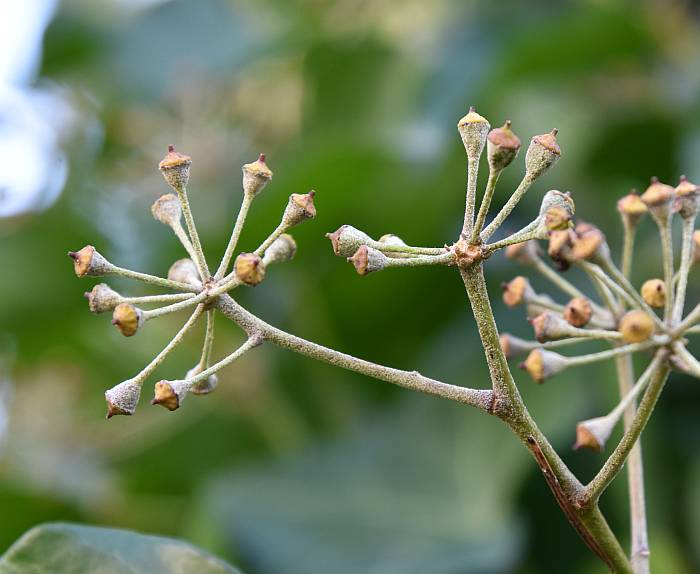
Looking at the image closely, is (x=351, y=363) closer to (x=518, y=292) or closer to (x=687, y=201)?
(x=518, y=292)

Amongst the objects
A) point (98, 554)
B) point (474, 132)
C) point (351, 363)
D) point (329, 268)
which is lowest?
point (98, 554)

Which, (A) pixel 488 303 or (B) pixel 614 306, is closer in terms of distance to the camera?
(A) pixel 488 303

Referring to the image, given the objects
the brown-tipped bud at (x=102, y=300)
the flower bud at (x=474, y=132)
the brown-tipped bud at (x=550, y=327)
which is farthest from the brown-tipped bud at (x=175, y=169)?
the brown-tipped bud at (x=550, y=327)

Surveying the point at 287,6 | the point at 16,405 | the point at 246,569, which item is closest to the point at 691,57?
the point at 287,6

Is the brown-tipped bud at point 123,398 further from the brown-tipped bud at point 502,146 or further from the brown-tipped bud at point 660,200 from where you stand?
the brown-tipped bud at point 660,200

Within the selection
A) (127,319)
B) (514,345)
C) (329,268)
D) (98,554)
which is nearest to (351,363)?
(127,319)

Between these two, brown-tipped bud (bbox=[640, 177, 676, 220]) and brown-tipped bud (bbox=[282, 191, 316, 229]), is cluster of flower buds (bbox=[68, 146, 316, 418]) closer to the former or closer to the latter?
brown-tipped bud (bbox=[282, 191, 316, 229])
